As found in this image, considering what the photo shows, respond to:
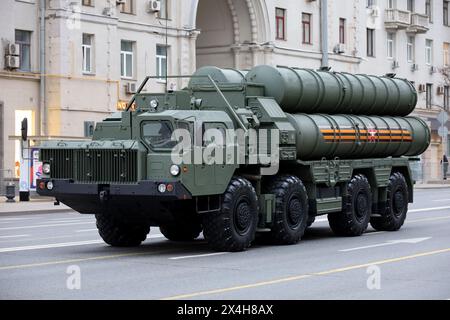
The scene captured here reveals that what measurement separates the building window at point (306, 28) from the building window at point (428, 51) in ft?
53.7

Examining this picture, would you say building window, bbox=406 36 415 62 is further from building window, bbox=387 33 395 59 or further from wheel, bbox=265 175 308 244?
wheel, bbox=265 175 308 244

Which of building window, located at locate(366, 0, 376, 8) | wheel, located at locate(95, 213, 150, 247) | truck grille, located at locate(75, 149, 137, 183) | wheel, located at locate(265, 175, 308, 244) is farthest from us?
building window, located at locate(366, 0, 376, 8)

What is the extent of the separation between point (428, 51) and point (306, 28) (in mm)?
17158

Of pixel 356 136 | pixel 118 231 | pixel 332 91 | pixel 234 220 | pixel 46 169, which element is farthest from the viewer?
pixel 356 136

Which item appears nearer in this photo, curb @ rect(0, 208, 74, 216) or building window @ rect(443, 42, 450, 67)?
curb @ rect(0, 208, 74, 216)

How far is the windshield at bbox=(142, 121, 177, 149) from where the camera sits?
1689cm

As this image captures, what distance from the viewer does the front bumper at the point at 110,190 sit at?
1637cm

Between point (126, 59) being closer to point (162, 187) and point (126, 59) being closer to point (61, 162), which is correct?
point (61, 162)

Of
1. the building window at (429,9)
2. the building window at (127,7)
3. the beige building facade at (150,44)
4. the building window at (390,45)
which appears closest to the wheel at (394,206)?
the beige building facade at (150,44)

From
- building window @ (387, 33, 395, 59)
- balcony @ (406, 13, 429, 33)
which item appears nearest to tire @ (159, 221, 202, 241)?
building window @ (387, 33, 395, 59)

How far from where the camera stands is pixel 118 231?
60.8 ft

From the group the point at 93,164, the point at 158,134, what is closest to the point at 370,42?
the point at 158,134

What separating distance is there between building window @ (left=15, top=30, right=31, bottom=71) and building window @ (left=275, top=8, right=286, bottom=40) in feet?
55.8
